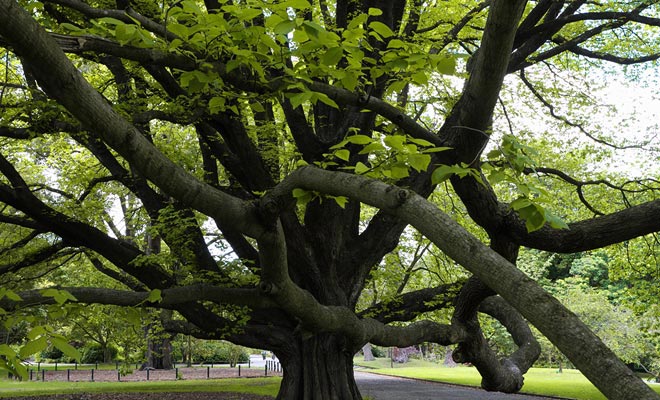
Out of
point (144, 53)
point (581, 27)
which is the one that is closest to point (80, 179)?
point (144, 53)

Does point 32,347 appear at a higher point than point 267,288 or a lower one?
lower

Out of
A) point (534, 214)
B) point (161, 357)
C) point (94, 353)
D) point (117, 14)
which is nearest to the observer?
point (534, 214)

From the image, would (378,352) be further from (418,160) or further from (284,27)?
(284,27)

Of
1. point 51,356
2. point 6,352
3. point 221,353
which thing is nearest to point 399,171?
point 6,352

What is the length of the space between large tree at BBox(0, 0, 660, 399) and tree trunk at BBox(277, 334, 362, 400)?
37 mm

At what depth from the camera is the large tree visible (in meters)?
3.40

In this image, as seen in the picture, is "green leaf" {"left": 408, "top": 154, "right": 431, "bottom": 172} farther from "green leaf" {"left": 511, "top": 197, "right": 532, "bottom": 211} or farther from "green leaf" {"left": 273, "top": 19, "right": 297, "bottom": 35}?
"green leaf" {"left": 273, "top": 19, "right": 297, "bottom": 35}

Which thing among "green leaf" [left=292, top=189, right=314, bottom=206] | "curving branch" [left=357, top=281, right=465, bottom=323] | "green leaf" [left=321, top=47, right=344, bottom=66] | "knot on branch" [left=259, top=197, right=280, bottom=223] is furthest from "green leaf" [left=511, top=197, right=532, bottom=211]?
"curving branch" [left=357, top=281, right=465, bottom=323]

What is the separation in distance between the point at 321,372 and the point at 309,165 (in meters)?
7.21

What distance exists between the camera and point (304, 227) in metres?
11.0

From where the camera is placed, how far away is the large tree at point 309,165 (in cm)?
340

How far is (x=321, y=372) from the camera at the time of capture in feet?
35.4

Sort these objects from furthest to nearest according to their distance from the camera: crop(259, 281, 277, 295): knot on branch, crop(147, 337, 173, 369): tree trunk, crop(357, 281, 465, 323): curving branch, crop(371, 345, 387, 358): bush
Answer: crop(371, 345, 387, 358): bush, crop(147, 337, 173, 369): tree trunk, crop(357, 281, 465, 323): curving branch, crop(259, 281, 277, 295): knot on branch

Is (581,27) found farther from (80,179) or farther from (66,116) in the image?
(80,179)
